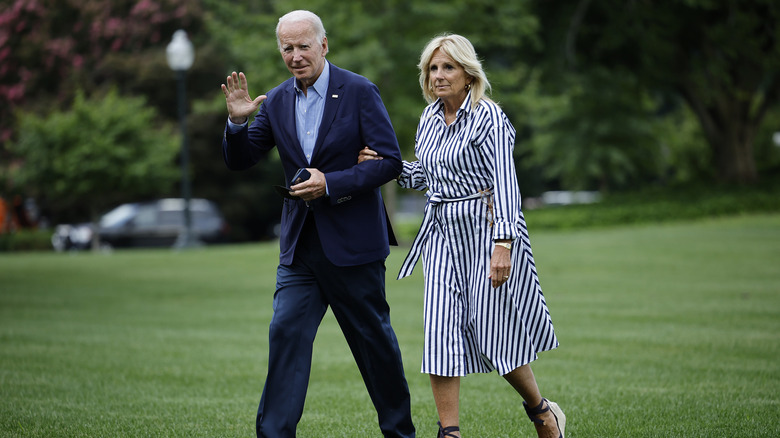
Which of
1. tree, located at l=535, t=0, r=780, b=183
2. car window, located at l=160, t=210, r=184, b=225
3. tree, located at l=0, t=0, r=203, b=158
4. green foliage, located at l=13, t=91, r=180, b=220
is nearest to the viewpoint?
tree, located at l=535, t=0, r=780, b=183

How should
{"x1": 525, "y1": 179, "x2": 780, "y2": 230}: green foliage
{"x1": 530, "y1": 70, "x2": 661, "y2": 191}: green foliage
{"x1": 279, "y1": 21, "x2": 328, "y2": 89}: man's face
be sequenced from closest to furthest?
{"x1": 279, "y1": 21, "x2": 328, "y2": 89}: man's face, {"x1": 525, "y1": 179, "x2": 780, "y2": 230}: green foliage, {"x1": 530, "y1": 70, "x2": 661, "y2": 191}: green foliage

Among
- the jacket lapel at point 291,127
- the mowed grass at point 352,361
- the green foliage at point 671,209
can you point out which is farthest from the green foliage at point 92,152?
the jacket lapel at point 291,127

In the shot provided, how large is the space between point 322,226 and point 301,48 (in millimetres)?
887

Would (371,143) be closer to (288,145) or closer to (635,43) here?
(288,145)

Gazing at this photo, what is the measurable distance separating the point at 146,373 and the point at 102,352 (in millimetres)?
1440

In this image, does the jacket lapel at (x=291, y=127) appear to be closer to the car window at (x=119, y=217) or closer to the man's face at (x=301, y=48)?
the man's face at (x=301, y=48)

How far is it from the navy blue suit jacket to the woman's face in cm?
34

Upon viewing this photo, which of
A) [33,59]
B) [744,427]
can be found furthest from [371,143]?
[33,59]

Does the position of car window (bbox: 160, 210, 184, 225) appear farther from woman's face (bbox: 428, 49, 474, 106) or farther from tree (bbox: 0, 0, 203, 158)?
woman's face (bbox: 428, 49, 474, 106)

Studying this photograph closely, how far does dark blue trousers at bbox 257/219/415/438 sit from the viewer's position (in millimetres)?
4625

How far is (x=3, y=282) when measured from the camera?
16750 millimetres

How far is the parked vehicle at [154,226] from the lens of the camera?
3066 centimetres

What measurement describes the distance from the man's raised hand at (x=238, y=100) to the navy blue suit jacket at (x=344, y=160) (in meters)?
0.08

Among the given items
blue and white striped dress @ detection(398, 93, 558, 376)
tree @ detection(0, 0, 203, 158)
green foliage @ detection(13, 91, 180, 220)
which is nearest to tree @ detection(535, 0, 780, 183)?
green foliage @ detection(13, 91, 180, 220)
